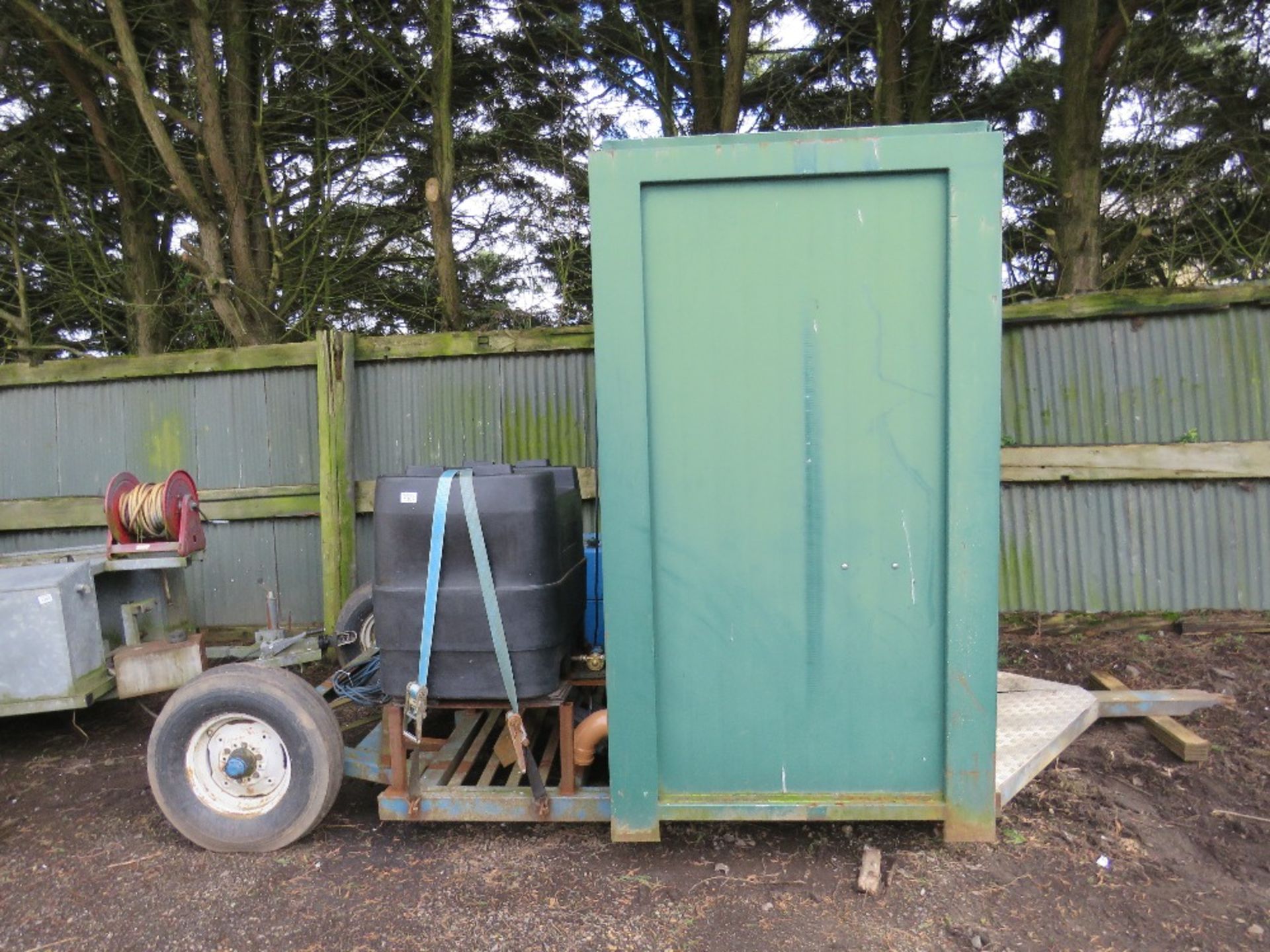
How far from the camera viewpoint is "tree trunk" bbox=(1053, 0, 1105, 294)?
535cm

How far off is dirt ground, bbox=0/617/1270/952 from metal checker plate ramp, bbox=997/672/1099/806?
0.29 m

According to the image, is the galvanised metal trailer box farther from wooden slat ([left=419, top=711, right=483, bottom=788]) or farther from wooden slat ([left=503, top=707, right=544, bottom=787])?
wooden slat ([left=419, top=711, right=483, bottom=788])

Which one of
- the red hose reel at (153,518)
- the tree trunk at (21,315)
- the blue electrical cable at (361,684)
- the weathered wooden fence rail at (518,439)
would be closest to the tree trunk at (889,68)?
the weathered wooden fence rail at (518,439)

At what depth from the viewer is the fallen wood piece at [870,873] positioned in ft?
8.84

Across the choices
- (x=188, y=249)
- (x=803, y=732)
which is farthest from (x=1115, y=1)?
(x=188, y=249)

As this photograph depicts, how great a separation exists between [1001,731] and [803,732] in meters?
1.11

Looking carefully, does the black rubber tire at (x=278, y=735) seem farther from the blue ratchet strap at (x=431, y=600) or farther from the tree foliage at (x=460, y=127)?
the tree foliage at (x=460, y=127)

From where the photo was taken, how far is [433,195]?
549cm

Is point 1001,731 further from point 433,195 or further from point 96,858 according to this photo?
point 433,195

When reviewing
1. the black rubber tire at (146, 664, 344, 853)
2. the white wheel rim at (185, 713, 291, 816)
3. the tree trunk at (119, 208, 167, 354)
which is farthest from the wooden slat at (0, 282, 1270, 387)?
the white wheel rim at (185, 713, 291, 816)

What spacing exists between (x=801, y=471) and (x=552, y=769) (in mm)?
1845

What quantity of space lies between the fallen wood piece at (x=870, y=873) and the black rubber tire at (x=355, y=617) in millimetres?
3081

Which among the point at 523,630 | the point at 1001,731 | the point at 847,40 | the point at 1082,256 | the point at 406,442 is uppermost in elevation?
the point at 847,40

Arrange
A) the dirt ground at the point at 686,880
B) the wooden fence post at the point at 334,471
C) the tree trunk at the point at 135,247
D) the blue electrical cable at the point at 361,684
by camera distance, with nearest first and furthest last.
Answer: the dirt ground at the point at 686,880 < the blue electrical cable at the point at 361,684 < the wooden fence post at the point at 334,471 < the tree trunk at the point at 135,247
